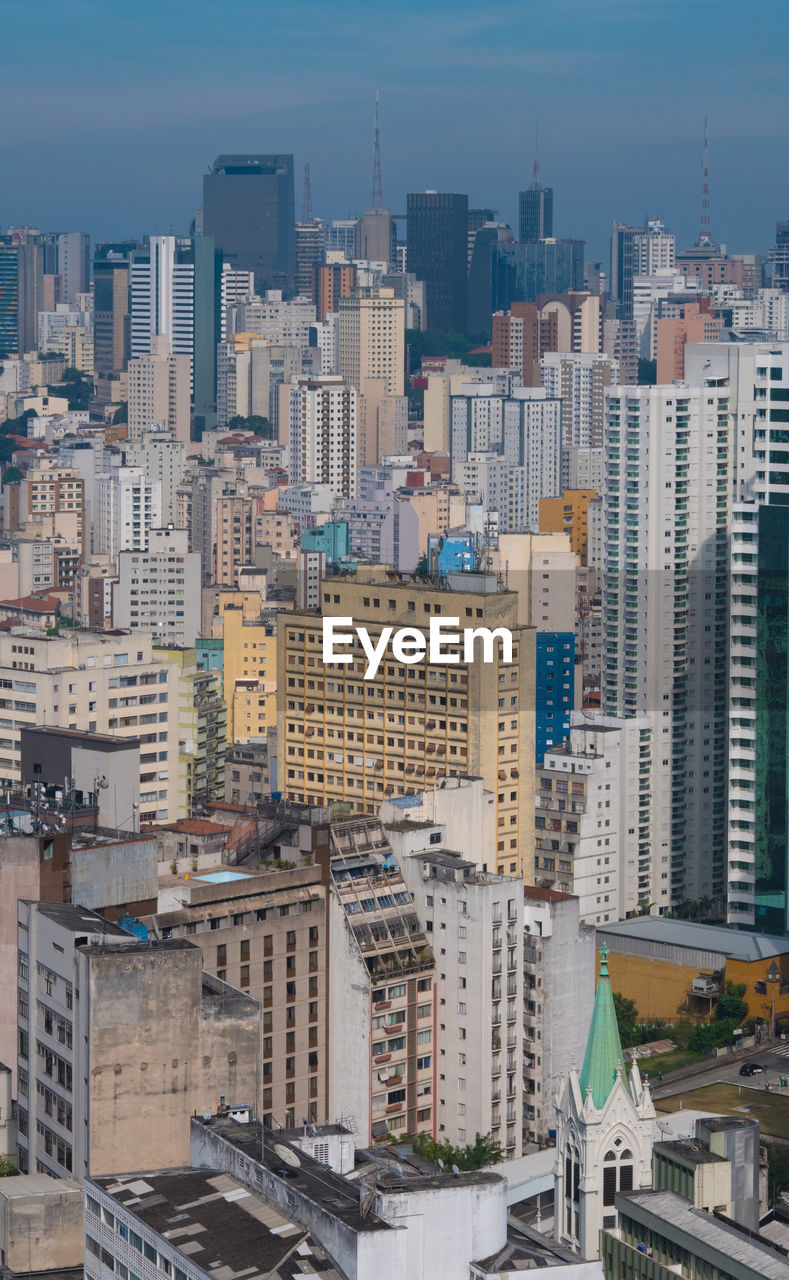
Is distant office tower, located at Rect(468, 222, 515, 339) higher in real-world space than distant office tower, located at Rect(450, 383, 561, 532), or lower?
higher

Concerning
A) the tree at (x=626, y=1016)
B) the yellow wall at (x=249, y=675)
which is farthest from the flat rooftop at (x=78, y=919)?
the yellow wall at (x=249, y=675)

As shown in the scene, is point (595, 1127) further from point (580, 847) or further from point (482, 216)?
point (482, 216)

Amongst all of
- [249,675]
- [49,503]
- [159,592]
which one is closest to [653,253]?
[49,503]

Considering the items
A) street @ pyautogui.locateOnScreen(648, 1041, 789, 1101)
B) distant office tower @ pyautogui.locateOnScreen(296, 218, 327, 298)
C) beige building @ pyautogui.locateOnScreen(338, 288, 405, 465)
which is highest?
distant office tower @ pyautogui.locateOnScreen(296, 218, 327, 298)

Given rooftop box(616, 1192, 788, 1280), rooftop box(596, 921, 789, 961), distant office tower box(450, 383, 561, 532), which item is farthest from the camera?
distant office tower box(450, 383, 561, 532)

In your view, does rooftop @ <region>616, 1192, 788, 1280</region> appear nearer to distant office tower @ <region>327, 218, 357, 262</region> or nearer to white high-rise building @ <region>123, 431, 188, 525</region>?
white high-rise building @ <region>123, 431, 188, 525</region>

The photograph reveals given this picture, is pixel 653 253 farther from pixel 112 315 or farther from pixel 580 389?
pixel 580 389

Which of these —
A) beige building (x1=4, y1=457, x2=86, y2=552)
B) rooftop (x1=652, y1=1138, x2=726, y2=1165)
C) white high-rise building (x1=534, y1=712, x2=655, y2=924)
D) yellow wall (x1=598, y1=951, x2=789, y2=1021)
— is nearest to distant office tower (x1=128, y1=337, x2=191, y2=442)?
beige building (x1=4, y1=457, x2=86, y2=552)
